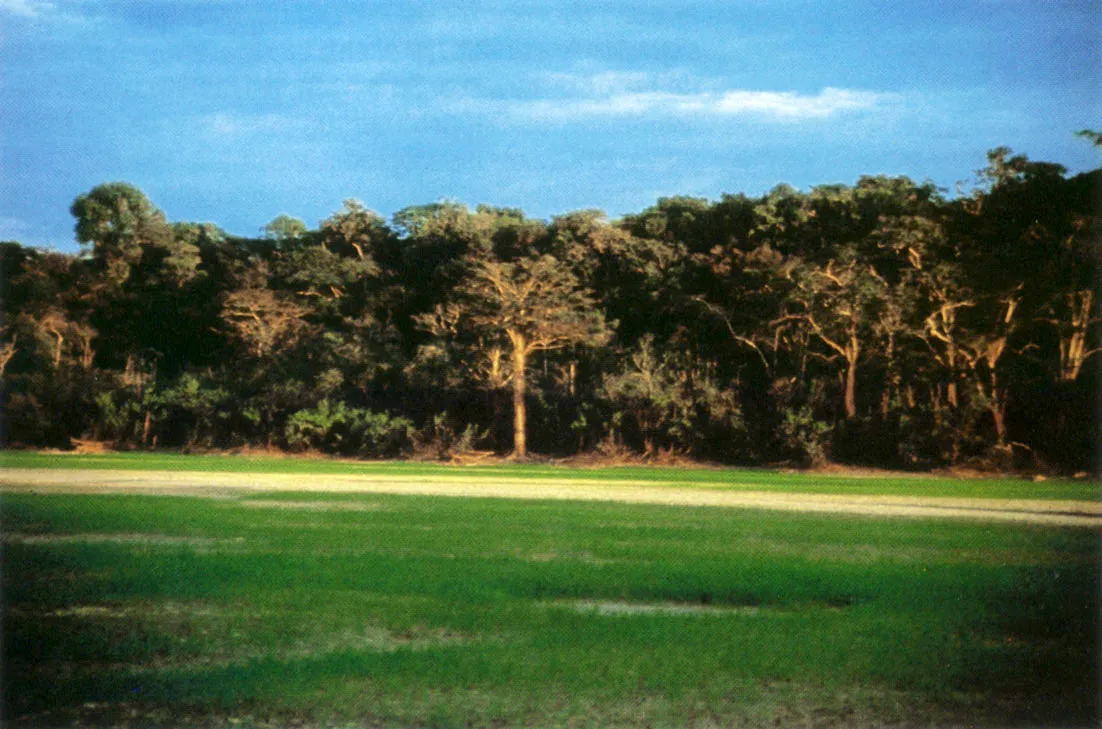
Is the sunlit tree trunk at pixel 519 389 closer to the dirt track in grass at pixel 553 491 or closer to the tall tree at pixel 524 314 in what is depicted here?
the tall tree at pixel 524 314

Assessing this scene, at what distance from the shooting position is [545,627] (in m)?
6.80

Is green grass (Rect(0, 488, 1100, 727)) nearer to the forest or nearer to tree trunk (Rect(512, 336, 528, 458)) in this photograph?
the forest

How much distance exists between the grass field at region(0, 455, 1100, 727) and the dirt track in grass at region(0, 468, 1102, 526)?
314cm

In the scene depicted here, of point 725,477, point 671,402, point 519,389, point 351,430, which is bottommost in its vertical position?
point 725,477

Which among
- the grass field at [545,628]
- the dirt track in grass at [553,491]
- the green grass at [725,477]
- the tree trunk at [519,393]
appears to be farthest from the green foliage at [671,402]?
the grass field at [545,628]

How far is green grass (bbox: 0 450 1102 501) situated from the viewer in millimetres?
20781

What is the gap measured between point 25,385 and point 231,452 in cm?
864

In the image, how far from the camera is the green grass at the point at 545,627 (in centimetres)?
519

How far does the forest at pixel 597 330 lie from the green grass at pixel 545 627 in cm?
1743

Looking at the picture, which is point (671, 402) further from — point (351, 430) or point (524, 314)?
point (351, 430)

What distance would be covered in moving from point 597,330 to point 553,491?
634 inches

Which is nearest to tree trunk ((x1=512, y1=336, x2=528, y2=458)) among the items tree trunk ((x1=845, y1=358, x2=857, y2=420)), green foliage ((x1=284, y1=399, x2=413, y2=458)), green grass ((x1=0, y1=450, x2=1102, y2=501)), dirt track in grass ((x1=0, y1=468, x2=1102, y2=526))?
green grass ((x1=0, y1=450, x2=1102, y2=501))

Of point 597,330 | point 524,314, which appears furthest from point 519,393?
point 597,330

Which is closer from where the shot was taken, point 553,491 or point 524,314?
point 553,491
